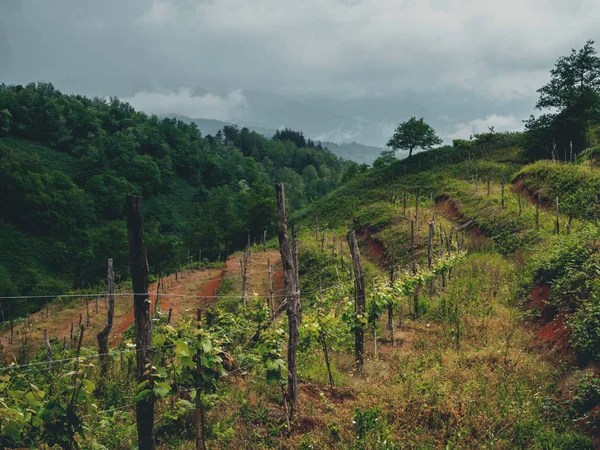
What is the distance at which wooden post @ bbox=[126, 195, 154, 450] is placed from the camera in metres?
5.84

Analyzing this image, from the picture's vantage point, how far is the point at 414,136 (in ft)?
214

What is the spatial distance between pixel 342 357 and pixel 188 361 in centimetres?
667

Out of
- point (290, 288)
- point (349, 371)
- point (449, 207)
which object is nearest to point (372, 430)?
point (290, 288)

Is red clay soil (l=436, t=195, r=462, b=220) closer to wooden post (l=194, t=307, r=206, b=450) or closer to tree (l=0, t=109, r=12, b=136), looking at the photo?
wooden post (l=194, t=307, r=206, b=450)

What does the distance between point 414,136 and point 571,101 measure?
82.9ft

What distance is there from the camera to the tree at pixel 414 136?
213 ft

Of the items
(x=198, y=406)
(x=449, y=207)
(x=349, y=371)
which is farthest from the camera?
(x=449, y=207)

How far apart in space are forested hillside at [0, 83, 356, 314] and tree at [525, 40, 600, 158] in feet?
117

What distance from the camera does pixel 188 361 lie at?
578 cm

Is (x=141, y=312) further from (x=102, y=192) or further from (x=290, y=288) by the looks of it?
(x=102, y=192)

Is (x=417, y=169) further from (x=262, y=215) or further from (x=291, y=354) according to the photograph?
(x=291, y=354)

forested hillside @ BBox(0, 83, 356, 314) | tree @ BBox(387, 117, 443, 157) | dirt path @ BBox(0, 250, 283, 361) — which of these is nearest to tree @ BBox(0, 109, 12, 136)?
forested hillside @ BBox(0, 83, 356, 314)

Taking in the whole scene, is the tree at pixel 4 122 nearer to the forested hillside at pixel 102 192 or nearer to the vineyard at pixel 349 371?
the forested hillside at pixel 102 192

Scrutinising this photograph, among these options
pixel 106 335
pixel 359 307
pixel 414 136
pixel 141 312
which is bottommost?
pixel 106 335
